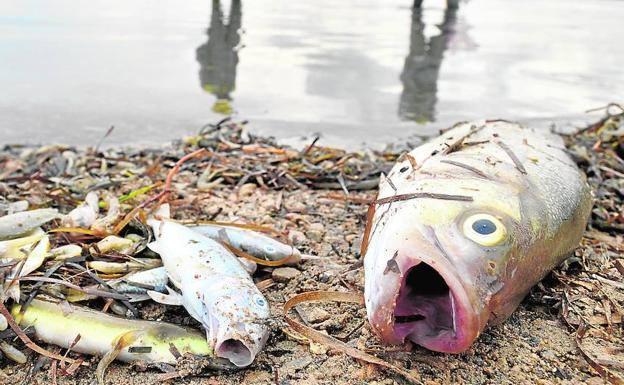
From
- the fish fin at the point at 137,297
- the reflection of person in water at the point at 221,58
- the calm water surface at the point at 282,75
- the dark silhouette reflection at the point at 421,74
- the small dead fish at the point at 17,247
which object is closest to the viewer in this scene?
the fish fin at the point at 137,297

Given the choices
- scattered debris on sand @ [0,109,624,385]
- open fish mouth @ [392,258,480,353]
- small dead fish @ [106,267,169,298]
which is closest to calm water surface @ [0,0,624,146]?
scattered debris on sand @ [0,109,624,385]

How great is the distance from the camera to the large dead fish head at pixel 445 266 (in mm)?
2230

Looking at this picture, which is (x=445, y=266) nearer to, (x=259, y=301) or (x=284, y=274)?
(x=259, y=301)

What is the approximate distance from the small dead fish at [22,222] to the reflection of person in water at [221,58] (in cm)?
516

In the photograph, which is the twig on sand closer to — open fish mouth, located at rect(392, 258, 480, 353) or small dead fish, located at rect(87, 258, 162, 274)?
small dead fish, located at rect(87, 258, 162, 274)

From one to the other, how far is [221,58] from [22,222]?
846cm

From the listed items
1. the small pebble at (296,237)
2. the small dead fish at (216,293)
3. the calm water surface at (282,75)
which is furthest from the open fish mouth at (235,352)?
the calm water surface at (282,75)

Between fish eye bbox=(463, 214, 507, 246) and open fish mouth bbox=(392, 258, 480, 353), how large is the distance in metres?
0.21

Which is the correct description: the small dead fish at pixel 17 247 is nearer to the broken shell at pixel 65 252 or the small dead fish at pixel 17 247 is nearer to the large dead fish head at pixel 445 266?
the broken shell at pixel 65 252

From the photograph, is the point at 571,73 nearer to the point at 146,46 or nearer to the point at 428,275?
the point at 146,46

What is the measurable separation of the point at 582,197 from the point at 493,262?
1151mm

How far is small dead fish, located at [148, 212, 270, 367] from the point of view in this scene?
2.55 metres

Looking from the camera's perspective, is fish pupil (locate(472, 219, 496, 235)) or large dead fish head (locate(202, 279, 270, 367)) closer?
fish pupil (locate(472, 219, 496, 235))

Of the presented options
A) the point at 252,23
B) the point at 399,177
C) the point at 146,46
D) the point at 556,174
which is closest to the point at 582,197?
the point at 556,174
